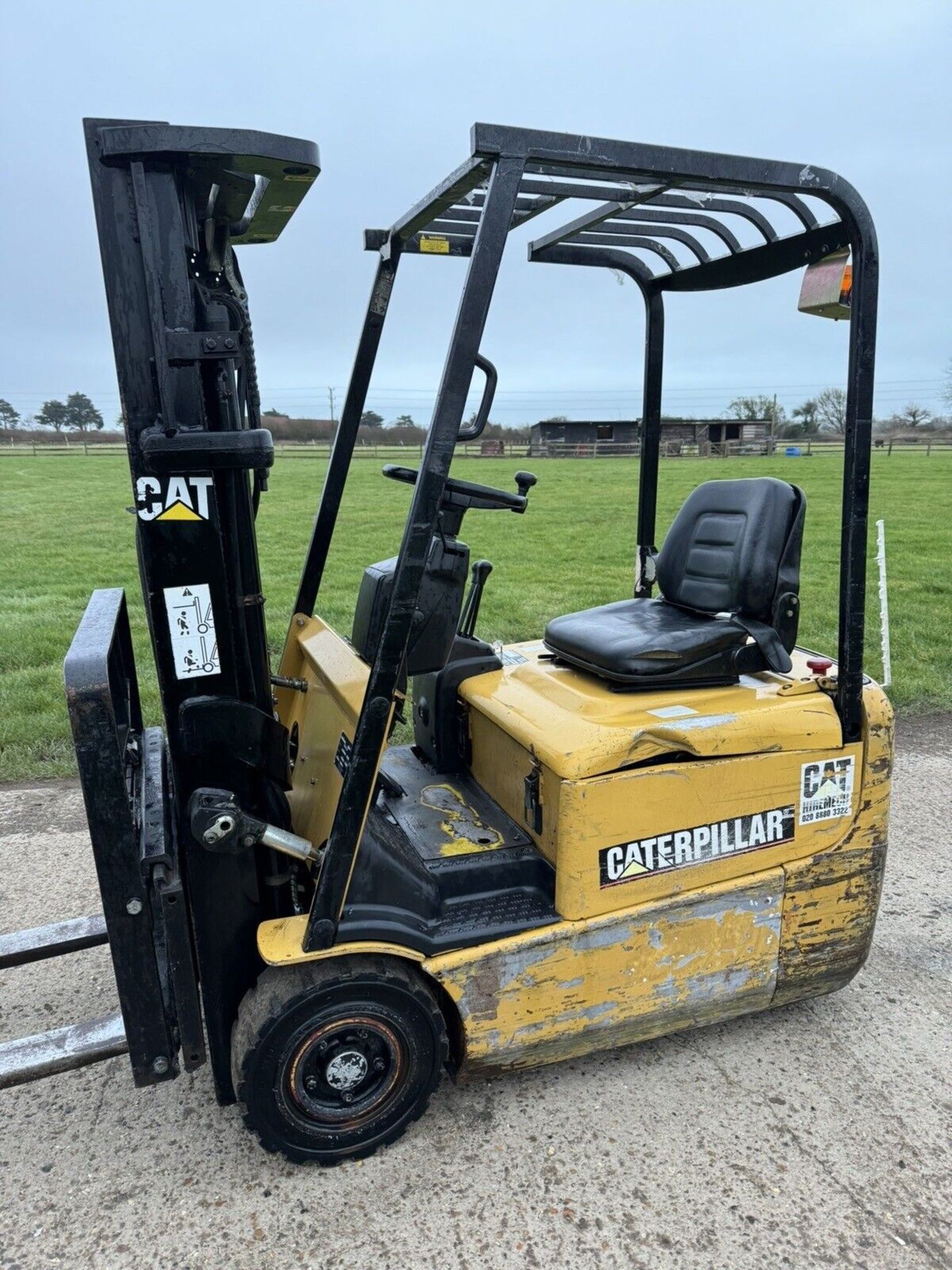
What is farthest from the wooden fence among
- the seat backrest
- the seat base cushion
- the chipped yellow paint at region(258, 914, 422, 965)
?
the chipped yellow paint at region(258, 914, 422, 965)

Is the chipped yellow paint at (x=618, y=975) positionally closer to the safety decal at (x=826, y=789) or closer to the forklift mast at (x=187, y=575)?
the safety decal at (x=826, y=789)

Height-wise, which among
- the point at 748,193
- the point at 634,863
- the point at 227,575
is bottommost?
the point at 634,863

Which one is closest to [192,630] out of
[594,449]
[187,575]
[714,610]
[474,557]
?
[187,575]

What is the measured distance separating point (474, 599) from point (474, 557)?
10833mm

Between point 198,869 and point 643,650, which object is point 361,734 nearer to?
point 198,869

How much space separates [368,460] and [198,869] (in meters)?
35.4

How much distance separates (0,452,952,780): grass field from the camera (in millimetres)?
7348

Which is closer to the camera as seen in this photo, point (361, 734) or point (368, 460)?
point (361, 734)

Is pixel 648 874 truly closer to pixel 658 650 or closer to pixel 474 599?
pixel 658 650

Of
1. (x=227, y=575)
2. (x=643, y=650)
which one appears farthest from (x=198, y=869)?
(x=643, y=650)

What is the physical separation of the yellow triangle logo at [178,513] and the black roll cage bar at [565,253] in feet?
1.95

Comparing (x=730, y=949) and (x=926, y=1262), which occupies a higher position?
(x=730, y=949)

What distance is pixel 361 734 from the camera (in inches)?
93.4

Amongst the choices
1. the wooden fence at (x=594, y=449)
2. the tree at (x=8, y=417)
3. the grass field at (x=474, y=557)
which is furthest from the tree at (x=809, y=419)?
the tree at (x=8, y=417)
